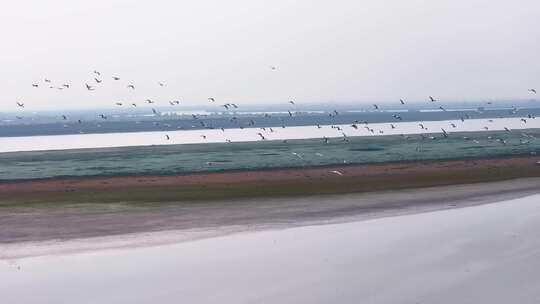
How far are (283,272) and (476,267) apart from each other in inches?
257

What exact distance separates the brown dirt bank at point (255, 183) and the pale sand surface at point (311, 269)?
472 inches

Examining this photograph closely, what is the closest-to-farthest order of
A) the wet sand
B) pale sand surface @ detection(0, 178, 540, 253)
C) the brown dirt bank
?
pale sand surface @ detection(0, 178, 540, 253), the wet sand, the brown dirt bank

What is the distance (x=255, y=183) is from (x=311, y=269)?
2312 cm

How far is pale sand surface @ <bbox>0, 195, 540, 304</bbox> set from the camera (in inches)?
914

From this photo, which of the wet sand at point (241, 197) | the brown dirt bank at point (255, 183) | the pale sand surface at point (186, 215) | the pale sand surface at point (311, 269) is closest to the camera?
the pale sand surface at point (311, 269)

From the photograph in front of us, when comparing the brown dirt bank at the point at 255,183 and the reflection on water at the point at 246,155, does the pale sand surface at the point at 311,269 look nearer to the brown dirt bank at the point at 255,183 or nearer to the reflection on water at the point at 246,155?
the brown dirt bank at the point at 255,183

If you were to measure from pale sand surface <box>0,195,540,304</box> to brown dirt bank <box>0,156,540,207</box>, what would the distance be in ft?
39.3

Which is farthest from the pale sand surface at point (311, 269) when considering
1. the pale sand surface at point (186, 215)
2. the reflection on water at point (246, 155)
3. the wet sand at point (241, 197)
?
the reflection on water at point (246, 155)

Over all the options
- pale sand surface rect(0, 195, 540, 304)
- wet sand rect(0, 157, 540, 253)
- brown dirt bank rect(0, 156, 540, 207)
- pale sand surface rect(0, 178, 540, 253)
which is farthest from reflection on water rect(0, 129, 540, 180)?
pale sand surface rect(0, 195, 540, 304)

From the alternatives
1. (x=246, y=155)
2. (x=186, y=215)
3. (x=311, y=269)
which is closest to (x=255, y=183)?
(x=186, y=215)

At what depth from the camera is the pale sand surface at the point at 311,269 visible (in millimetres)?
23203

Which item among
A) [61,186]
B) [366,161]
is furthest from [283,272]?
[366,161]

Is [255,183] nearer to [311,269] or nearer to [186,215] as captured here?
[186,215]

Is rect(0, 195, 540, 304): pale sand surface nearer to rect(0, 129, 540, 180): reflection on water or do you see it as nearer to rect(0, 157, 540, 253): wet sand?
rect(0, 157, 540, 253): wet sand
